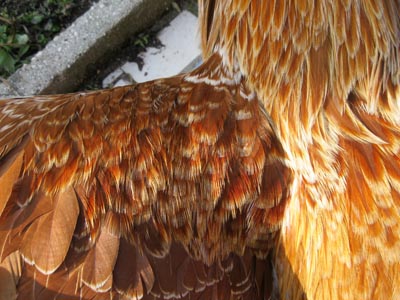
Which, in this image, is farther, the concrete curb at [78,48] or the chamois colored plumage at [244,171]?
the concrete curb at [78,48]

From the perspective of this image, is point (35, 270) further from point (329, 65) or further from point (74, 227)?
point (329, 65)

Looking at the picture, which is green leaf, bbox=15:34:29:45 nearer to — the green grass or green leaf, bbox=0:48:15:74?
the green grass

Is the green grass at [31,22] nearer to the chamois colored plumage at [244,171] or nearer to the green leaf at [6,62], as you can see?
the green leaf at [6,62]

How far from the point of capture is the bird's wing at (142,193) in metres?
1.36

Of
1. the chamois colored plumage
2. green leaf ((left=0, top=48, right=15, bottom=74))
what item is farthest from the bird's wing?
green leaf ((left=0, top=48, right=15, bottom=74))

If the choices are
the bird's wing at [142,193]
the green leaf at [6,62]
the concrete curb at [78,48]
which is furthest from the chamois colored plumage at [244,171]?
the green leaf at [6,62]

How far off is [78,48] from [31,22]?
15.1 inches

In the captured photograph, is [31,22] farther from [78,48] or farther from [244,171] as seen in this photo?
[244,171]

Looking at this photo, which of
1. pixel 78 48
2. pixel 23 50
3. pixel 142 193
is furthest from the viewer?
pixel 23 50

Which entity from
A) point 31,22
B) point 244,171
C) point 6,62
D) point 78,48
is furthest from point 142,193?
point 31,22

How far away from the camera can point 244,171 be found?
1.50m

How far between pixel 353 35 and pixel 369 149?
34cm

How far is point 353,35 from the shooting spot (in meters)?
1.50

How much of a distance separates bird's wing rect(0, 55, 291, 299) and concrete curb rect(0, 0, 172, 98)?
1.06 meters
